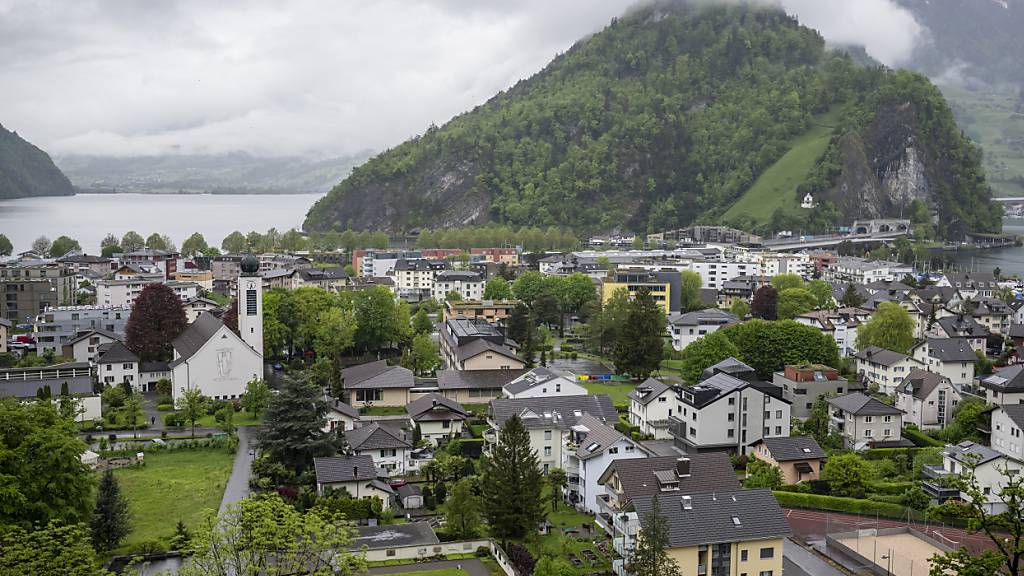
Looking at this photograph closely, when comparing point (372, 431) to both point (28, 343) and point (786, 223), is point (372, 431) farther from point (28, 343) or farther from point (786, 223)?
point (786, 223)

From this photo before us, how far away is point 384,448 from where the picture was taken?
98.1 feet

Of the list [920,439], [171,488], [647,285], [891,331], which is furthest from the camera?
[647,285]

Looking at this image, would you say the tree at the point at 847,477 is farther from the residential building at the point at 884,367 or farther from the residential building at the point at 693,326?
the residential building at the point at 693,326

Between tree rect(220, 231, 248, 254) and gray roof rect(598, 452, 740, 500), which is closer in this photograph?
gray roof rect(598, 452, 740, 500)

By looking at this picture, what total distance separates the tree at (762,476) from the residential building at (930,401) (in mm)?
9837

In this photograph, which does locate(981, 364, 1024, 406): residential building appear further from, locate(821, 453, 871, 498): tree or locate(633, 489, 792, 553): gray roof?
locate(633, 489, 792, 553): gray roof

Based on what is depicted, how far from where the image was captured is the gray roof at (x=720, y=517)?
20.8m

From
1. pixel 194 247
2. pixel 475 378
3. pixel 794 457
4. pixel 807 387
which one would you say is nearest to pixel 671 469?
pixel 794 457

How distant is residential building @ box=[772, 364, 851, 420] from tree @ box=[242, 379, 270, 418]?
67.3 feet

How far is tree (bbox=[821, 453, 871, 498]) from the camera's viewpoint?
1123 inches

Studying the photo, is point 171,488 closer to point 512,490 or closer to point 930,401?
point 512,490

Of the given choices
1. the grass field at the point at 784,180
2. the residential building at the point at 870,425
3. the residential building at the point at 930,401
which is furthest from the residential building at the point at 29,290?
the grass field at the point at 784,180

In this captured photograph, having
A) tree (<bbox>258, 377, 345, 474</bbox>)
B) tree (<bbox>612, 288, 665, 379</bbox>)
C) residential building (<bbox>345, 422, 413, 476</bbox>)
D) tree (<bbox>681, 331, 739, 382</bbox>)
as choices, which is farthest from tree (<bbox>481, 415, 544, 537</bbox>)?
tree (<bbox>612, 288, 665, 379</bbox>)

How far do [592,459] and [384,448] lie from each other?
23.0ft
